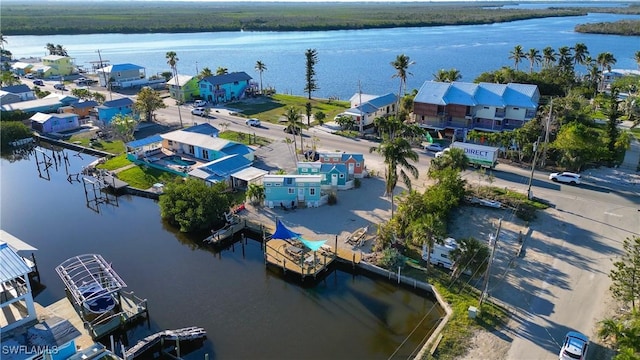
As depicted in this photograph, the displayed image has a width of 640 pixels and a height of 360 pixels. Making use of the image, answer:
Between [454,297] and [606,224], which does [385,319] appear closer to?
[454,297]

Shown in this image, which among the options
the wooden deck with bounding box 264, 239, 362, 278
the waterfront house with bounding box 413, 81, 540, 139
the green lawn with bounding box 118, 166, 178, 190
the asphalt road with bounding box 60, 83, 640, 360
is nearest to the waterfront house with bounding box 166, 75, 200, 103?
the green lawn with bounding box 118, 166, 178, 190

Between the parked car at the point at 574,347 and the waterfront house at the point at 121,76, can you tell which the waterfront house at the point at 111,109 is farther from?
the parked car at the point at 574,347

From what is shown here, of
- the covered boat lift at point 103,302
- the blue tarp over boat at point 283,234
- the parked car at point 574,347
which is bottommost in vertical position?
the covered boat lift at point 103,302

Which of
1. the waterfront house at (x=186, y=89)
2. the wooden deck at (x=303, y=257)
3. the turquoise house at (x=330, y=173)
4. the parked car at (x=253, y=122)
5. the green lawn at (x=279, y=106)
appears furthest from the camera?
the waterfront house at (x=186, y=89)

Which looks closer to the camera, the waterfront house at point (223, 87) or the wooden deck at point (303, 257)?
the wooden deck at point (303, 257)

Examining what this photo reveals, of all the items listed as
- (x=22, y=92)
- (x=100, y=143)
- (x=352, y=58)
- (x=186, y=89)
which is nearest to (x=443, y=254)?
(x=100, y=143)

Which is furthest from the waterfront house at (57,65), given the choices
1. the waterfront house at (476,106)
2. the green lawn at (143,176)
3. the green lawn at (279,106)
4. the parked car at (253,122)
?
the waterfront house at (476,106)

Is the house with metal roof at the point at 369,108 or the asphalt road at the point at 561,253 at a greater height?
the house with metal roof at the point at 369,108
